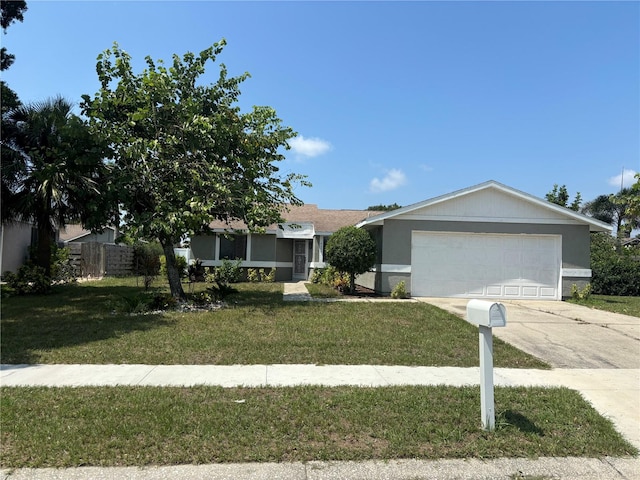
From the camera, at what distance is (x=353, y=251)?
14.7 metres

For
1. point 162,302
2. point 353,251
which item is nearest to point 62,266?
point 162,302

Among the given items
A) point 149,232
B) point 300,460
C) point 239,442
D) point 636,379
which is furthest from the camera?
point 149,232

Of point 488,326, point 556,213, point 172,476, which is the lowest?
point 172,476

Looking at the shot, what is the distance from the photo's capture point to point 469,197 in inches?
612

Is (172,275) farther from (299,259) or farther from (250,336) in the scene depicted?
(299,259)

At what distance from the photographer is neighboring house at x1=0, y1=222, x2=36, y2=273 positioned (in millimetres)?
19672

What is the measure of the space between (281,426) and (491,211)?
527 inches

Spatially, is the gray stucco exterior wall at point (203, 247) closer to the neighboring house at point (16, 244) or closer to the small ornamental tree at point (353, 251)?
the neighboring house at point (16, 244)

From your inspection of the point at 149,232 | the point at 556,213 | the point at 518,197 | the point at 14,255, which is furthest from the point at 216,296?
the point at 14,255

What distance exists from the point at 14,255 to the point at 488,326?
A: 2309 centimetres

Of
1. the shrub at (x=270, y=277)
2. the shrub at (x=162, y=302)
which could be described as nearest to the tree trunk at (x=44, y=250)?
the shrub at (x=162, y=302)

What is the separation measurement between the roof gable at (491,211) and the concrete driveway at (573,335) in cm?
344

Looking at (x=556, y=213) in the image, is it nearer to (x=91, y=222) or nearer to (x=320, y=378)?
(x=320, y=378)

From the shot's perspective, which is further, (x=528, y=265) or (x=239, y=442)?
(x=528, y=265)
